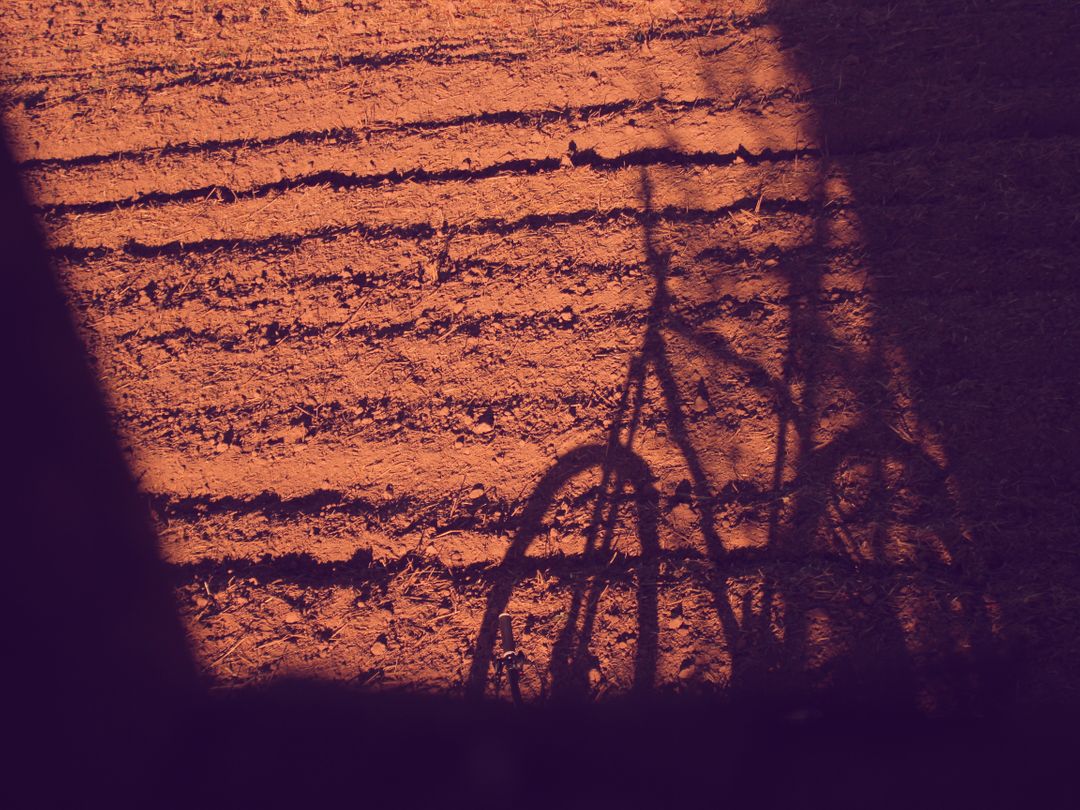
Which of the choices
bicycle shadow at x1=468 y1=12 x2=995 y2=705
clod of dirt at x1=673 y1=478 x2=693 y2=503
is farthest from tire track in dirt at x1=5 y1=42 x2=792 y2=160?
clod of dirt at x1=673 y1=478 x2=693 y2=503

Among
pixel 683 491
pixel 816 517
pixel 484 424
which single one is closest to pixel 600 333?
pixel 484 424

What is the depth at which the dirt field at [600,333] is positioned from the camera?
2502mm

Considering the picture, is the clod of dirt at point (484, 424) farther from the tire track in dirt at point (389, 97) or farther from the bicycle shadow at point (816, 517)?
the tire track in dirt at point (389, 97)

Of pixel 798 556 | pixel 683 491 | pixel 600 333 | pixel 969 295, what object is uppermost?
pixel 969 295

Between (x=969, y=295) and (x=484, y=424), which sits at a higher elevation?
(x=969, y=295)

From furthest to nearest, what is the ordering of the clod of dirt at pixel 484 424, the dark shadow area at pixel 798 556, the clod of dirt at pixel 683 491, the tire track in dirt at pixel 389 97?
the tire track in dirt at pixel 389 97 < the clod of dirt at pixel 484 424 < the clod of dirt at pixel 683 491 < the dark shadow area at pixel 798 556

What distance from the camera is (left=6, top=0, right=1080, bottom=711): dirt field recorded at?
2502 mm

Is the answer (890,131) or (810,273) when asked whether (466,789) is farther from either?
(890,131)

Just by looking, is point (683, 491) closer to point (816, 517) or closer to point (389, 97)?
point (816, 517)

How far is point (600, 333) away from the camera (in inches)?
117

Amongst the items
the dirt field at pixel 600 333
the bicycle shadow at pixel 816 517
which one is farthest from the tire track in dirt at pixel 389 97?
the bicycle shadow at pixel 816 517

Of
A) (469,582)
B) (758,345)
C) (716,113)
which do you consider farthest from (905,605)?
(716,113)

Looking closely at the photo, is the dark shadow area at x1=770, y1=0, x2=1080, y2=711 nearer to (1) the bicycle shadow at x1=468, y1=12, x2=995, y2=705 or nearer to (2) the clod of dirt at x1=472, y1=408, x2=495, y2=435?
(1) the bicycle shadow at x1=468, y1=12, x2=995, y2=705

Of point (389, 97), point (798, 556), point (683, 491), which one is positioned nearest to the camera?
point (798, 556)
